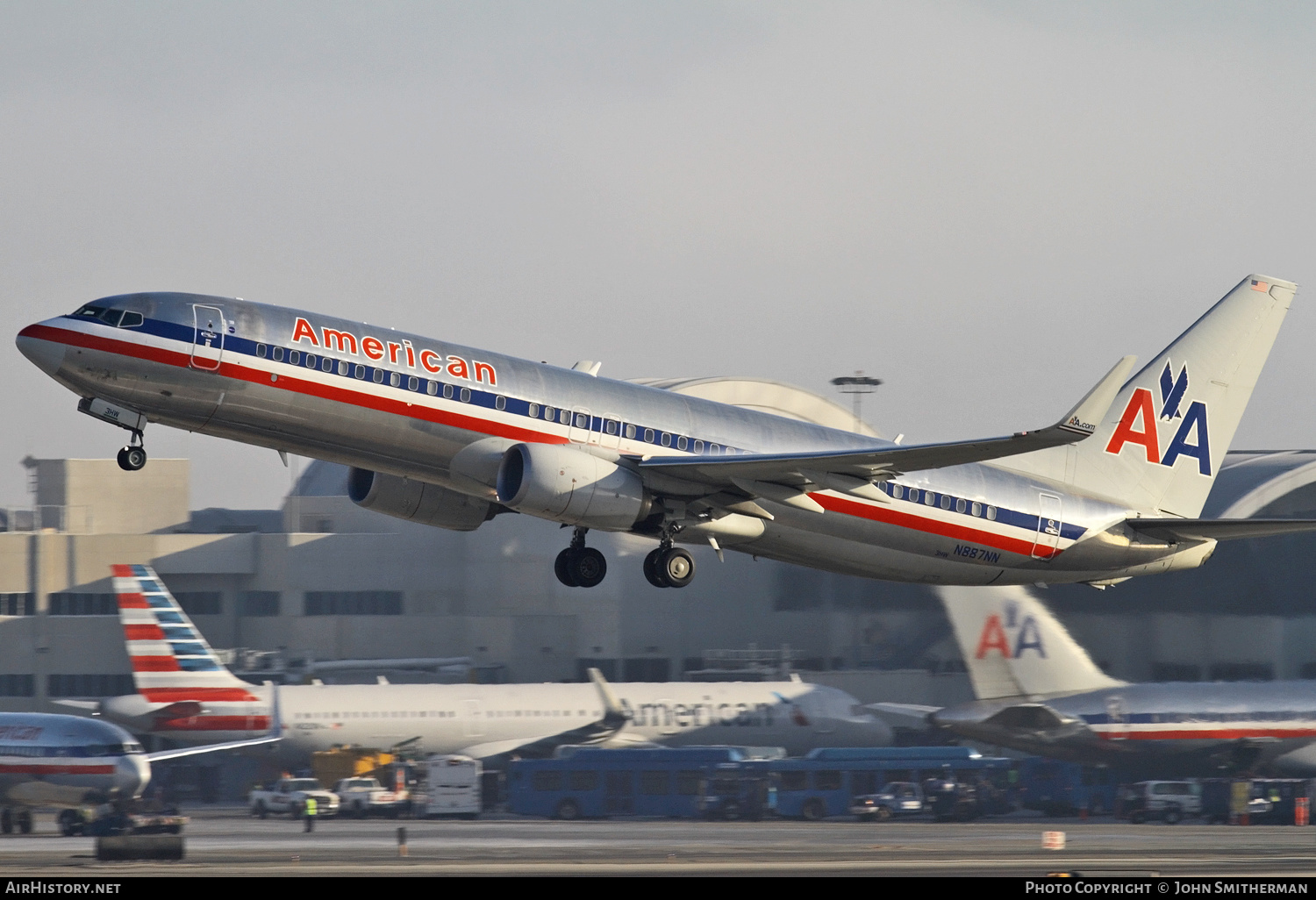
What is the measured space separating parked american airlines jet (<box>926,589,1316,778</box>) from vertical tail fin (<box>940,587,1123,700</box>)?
0.04 metres

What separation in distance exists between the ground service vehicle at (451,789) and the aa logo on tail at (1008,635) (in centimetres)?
1805

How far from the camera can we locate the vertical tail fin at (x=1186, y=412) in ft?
124

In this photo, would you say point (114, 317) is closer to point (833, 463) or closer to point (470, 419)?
point (470, 419)

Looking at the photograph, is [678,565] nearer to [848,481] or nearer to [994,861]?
[848,481]

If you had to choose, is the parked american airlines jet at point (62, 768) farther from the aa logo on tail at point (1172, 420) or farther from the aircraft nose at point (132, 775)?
the aa logo on tail at point (1172, 420)

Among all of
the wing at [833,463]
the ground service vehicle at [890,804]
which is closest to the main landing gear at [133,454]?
the wing at [833,463]

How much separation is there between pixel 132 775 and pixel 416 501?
64.4ft

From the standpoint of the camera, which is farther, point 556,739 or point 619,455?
point 556,739

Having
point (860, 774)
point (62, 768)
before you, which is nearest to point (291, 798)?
point (62, 768)

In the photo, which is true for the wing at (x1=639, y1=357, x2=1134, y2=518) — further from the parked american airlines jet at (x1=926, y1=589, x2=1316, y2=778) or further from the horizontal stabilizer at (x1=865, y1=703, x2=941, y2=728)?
the horizontal stabilizer at (x1=865, y1=703, x2=941, y2=728)

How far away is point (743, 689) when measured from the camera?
5681 cm

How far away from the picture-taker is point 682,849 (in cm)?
4400

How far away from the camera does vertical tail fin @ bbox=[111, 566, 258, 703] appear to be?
54.0m
